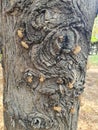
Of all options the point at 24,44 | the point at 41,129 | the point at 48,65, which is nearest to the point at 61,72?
the point at 48,65

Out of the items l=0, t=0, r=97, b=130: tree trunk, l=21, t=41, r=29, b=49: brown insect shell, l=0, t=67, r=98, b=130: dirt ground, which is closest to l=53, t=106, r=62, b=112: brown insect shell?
l=0, t=0, r=97, b=130: tree trunk

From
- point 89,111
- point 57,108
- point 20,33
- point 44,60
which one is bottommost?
point 89,111

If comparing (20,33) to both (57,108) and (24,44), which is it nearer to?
(24,44)

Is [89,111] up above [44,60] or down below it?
below

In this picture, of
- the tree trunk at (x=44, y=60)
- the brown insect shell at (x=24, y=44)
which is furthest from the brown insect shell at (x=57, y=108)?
the brown insect shell at (x=24, y=44)

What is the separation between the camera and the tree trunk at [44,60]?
158 cm

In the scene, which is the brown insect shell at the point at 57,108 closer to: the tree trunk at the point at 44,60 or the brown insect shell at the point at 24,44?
the tree trunk at the point at 44,60

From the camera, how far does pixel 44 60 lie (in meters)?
1.63

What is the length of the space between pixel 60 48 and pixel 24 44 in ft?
0.61

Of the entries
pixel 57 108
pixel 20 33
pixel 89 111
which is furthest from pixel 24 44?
pixel 89 111

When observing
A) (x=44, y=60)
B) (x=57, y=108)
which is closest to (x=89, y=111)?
(x=57, y=108)

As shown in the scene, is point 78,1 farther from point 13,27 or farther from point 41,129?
point 41,129

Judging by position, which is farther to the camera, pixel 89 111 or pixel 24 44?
pixel 89 111

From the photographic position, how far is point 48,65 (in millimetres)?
1636
